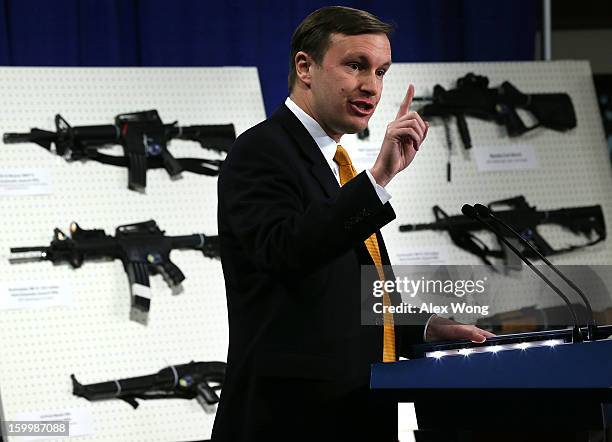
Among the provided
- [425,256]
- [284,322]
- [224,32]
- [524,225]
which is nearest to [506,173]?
[524,225]

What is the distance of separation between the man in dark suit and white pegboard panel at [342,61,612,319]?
2.79 m

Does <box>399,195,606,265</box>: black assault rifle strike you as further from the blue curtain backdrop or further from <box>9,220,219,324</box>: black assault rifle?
<box>9,220,219,324</box>: black assault rifle

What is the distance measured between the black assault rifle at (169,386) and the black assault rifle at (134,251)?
0.25 metres

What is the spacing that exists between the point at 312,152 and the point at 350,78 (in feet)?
0.55

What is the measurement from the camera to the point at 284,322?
1.96 meters

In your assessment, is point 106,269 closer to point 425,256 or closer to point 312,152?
point 425,256

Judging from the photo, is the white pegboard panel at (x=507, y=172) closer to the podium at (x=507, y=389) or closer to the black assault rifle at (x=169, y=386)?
the black assault rifle at (x=169, y=386)

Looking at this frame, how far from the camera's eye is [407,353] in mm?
2254

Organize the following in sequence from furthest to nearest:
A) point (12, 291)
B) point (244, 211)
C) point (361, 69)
Answer: point (12, 291), point (361, 69), point (244, 211)

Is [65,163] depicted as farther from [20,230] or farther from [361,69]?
[361,69]

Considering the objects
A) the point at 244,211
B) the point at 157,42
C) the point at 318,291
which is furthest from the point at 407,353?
the point at 157,42

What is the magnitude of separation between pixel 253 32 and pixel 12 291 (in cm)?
183

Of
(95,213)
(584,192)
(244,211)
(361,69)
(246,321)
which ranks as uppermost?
(584,192)

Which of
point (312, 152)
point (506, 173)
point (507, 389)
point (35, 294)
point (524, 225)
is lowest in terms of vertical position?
point (507, 389)
